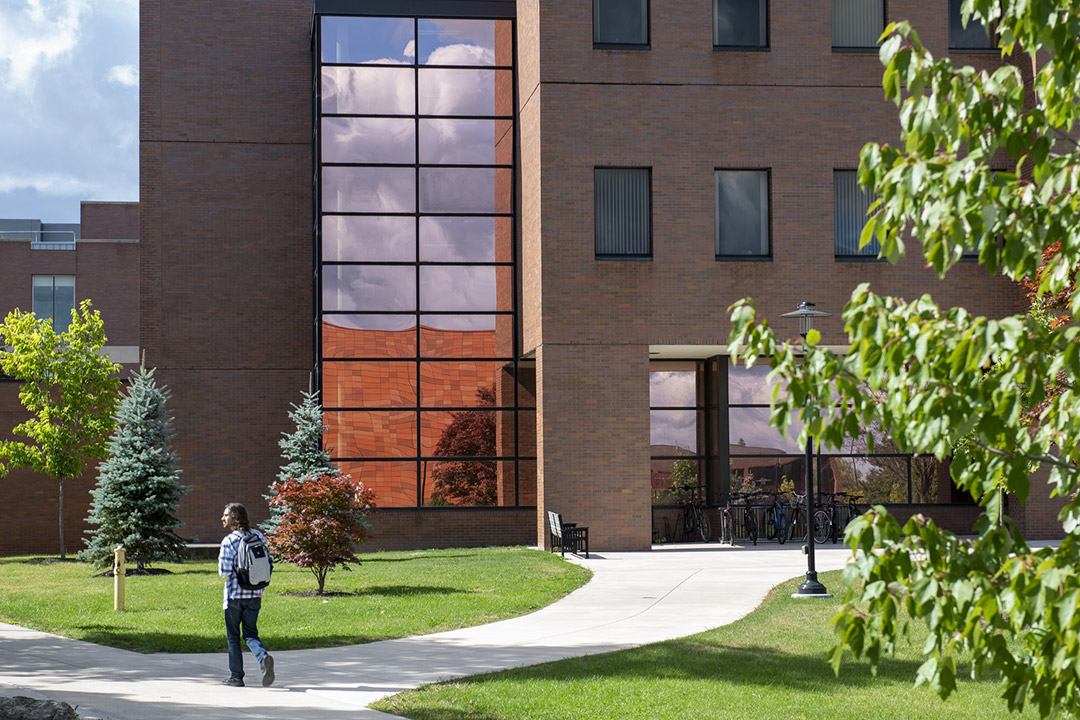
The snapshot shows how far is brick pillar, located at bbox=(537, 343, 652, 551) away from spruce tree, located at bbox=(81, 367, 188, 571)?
8374 mm

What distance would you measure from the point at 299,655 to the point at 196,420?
23296 mm

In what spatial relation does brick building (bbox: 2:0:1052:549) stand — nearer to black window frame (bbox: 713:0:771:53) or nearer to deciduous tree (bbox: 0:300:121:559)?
black window frame (bbox: 713:0:771:53)

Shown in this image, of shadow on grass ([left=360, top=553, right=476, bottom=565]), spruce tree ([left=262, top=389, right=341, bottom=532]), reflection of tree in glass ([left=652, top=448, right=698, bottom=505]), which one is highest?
spruce tree ([left=262, top=389, right=341, bottom=532])

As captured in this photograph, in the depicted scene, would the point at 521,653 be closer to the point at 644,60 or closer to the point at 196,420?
the point at 644,60

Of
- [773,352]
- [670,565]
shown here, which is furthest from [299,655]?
[670,565]

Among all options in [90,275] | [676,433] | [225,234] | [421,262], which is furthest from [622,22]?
[90,275]

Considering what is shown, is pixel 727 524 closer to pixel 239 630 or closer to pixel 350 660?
pixel 350 660

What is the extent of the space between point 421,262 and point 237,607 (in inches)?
815

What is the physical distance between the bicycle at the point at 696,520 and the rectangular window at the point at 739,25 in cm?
1094

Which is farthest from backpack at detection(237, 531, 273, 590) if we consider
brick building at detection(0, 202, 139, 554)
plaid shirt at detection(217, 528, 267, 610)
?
brick building at detection(0, 202, 139, 554)

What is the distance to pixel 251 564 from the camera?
37.7 feet

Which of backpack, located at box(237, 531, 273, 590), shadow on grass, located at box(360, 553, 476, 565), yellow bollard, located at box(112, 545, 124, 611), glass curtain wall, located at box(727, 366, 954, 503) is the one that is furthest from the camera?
glass curtain wall, located at box(727, 366, 954, 503)

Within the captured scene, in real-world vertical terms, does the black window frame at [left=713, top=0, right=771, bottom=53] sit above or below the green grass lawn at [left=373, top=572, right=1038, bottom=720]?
above

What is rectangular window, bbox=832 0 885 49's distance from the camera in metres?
29.0
